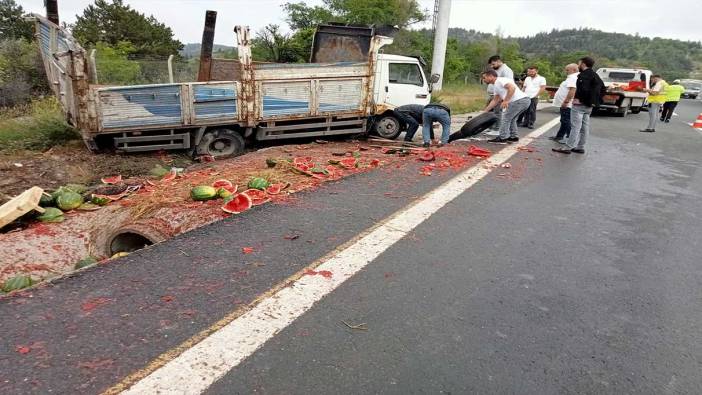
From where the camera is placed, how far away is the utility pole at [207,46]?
1048 centimetres

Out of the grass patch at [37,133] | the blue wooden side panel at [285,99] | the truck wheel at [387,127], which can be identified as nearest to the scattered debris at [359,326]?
the blue wooden side panel at [285,99]

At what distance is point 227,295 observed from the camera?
300 centimetres

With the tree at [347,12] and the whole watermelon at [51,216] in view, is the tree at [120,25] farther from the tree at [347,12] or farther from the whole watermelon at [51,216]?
the whole watermelon at [51,216]

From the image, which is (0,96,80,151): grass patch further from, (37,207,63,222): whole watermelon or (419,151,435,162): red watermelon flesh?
(419,151,435,162): red watermelon flesh

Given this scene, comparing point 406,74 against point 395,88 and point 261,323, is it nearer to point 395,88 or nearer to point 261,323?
point 395,88

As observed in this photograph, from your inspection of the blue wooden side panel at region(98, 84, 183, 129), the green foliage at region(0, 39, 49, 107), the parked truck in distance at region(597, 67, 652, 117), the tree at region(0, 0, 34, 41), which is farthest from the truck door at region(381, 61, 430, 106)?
the tree at region(0, 0, 34, 41)

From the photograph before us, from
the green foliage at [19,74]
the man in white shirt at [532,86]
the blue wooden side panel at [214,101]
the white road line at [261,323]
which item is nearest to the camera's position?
the white road line at [261,323]

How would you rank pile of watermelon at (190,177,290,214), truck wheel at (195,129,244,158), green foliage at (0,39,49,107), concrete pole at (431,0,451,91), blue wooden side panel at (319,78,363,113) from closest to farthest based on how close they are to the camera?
1. pile of watermelon at (190,177,290,214)
2. truck wheel at (195,129,244,158)
3. blue wooden side panel at (319,78,363,113)
4. green foliage at (0,39,49,107)
5. concrete pole at (431,0,451,91)

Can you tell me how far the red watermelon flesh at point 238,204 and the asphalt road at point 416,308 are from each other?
280 mm

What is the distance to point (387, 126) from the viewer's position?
1152cm

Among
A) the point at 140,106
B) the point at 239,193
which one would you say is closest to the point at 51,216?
the point at 239,193

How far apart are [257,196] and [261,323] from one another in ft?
8.86

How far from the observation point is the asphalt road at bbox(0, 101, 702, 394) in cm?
233

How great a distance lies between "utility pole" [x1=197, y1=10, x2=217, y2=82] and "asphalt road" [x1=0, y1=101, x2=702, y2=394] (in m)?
7.05
